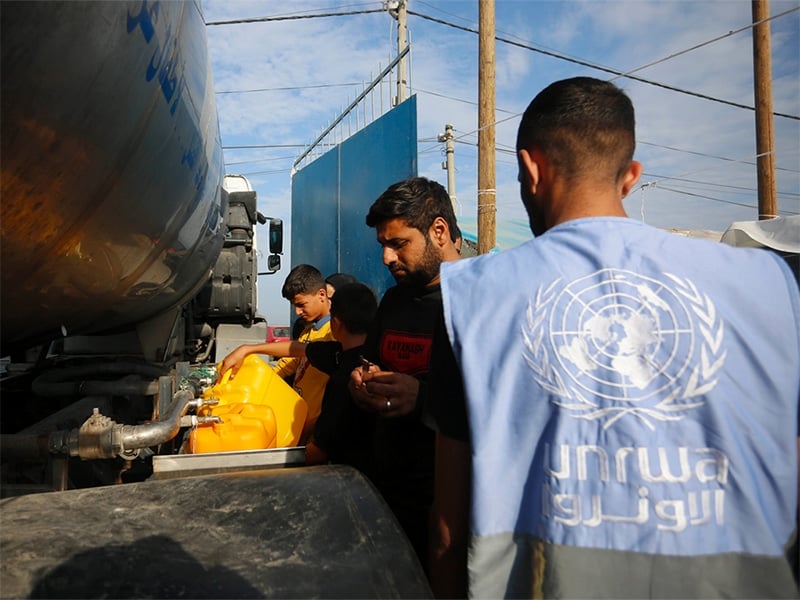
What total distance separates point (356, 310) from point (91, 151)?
4.85ft

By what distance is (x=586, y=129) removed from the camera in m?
1.12

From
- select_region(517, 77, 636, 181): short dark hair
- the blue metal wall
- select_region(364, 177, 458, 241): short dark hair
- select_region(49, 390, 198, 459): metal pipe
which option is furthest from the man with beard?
the blue metal wall

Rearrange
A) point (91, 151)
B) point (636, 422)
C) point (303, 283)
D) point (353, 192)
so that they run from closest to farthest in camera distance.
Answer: point (636, 422) < point (91, 151) < point (303, 283) < point (353, 192)

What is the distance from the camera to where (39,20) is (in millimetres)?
1053

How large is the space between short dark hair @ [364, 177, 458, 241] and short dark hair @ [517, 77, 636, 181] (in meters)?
0.99

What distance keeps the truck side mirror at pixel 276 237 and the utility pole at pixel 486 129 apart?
2.58m

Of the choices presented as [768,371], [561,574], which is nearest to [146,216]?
[561,574]

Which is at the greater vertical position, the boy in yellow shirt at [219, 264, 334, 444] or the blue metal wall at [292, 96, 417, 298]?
the blue metal wall at [292, 96, 417, 298]

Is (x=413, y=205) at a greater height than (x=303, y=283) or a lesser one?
greater

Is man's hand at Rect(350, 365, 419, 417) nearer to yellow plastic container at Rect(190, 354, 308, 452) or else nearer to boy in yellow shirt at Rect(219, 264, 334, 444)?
yellow plastic container at Rect(190, 354, 308, 452)

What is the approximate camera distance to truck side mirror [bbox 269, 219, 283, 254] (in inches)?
284

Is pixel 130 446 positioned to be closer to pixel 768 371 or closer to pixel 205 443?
pixel 205 443

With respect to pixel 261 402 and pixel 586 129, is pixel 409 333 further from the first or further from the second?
pixel 261 402

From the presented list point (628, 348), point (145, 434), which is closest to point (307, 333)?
point (145, 434)
